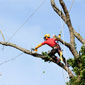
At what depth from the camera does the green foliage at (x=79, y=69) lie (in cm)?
1411

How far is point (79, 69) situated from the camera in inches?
564

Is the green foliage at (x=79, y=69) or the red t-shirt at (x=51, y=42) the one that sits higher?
the red t-shirt at (x=51, y=42)

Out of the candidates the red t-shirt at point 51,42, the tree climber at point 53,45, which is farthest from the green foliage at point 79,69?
the red t-shirt at point 51,42

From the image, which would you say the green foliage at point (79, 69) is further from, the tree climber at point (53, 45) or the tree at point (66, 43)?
the tree climber at point (53, 45)

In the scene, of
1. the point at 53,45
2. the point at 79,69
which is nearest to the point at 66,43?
the point at 53,45

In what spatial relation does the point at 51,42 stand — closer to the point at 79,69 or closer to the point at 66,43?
the point at 66,43

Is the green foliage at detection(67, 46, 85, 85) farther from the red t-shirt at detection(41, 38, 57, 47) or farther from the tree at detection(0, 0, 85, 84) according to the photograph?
the red t-shirt at detection(41, 38, 57, 47)

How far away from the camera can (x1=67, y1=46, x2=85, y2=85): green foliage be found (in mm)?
14109

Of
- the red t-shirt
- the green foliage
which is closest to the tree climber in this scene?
the red t-shirt

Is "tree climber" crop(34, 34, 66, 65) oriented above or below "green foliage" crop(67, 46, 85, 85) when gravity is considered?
above

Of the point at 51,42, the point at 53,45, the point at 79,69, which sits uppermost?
the point at 51,42

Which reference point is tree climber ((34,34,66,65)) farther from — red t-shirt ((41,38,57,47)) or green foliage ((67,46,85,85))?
green foliage ((67,46,85,85))

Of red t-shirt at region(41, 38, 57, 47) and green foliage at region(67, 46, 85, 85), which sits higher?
red t-shirt at region(41, 38, 57, 47)

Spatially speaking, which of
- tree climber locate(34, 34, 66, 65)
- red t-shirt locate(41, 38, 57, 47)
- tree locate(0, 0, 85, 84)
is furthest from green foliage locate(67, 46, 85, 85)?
red t-shirt locate(41, 38, 57, 47)
